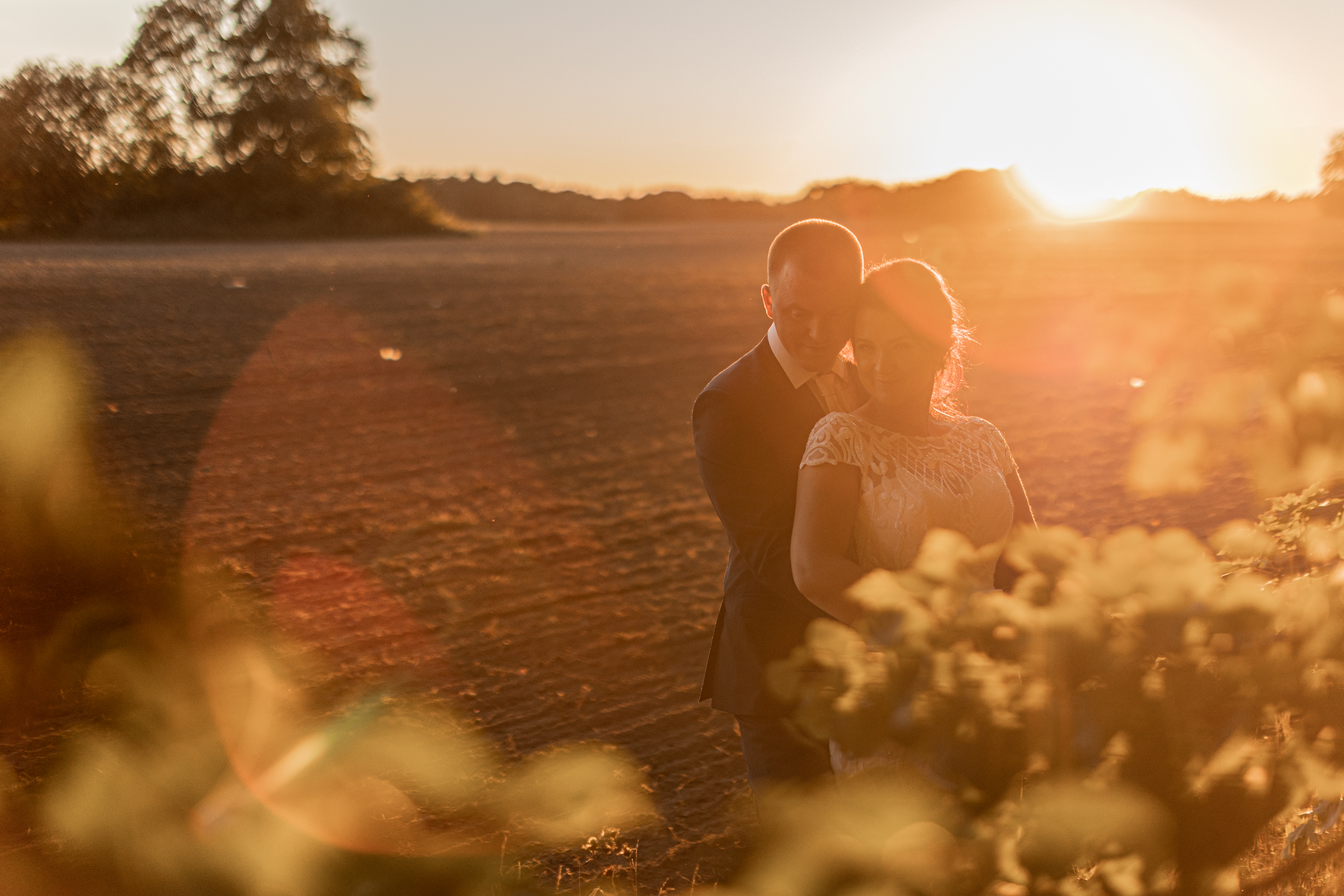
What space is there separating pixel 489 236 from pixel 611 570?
34610mm

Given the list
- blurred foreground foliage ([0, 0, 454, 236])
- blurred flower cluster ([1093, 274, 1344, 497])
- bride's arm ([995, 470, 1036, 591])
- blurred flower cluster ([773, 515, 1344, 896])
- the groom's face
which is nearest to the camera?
blurred flower cluster ([773, 515, 1344, 896])

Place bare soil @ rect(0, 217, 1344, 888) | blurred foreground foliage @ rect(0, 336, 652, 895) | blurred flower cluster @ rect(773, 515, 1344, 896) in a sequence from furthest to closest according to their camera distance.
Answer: bare soil @ rect(0, 217, 1344, 888)
blurred foreground foliage @ rect(0, 336, 652, 895)
blurred flower cluster @ rect(773, 515, 1344, 896)

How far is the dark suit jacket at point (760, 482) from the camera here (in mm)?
2180

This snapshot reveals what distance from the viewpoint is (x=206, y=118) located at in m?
42.6

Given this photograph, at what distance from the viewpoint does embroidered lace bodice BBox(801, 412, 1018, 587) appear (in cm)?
201

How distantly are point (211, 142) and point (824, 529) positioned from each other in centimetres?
4660

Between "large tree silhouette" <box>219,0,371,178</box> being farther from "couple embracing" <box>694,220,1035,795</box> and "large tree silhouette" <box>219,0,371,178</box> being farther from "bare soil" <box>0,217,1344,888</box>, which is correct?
"couple embracing" <box>694,220,1035,795</box>

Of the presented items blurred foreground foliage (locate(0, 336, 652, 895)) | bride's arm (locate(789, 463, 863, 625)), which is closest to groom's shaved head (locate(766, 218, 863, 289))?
bride's arm (locate(789, 463, 863, 625))

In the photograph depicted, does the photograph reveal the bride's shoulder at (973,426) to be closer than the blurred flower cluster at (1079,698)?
No

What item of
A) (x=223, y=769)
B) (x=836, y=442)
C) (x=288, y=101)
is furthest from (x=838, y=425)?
(x=288, y=101)

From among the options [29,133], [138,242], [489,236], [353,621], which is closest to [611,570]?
[353,621]

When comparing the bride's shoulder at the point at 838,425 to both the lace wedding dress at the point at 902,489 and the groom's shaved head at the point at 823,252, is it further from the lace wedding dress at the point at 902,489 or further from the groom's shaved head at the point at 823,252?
the groom's shaved head at the point at 823,252

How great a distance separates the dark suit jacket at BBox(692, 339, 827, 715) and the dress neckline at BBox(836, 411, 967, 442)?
140mm

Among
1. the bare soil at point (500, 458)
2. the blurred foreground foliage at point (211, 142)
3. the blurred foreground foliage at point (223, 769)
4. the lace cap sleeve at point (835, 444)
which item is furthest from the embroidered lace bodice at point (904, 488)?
the blurred foreground foliage at point (211, 142)
